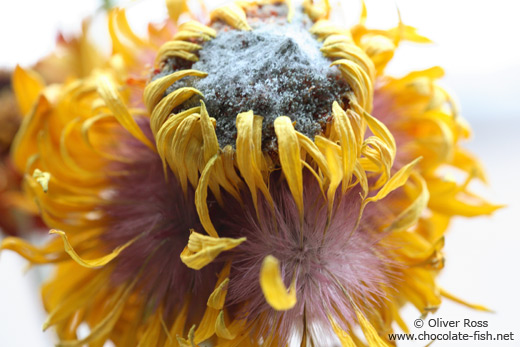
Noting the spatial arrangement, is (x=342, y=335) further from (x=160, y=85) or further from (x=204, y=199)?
(x=160, y=85)

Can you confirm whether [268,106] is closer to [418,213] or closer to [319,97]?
[319,97]

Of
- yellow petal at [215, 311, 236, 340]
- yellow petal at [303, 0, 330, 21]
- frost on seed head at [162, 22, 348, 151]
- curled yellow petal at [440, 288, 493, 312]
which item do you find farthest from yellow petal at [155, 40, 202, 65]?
curled yellow petal at [440, 288, 493, 312]

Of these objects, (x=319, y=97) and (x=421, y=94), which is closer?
(x=319, y=97)

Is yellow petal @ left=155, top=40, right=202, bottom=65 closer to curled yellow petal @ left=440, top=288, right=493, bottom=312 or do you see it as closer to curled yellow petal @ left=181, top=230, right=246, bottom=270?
curled yellow petal @ left=181, top=230, right=246, bottom=270

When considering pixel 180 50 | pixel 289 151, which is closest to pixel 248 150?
pixel 289 151

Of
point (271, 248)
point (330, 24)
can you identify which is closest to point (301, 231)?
point (271, 248)

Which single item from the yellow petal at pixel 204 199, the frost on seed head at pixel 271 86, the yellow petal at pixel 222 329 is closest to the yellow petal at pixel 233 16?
the frost on seed head at pixel 271 86
